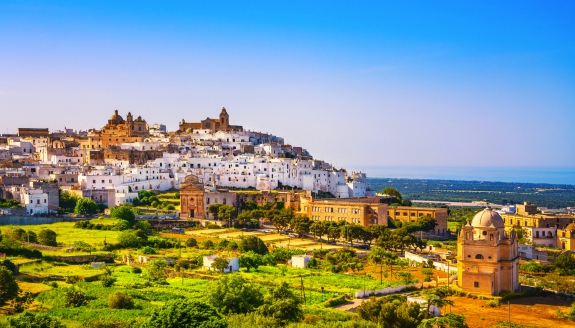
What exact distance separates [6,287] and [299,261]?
19034 mm

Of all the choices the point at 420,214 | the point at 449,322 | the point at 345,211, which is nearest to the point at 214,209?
the point at 345,211

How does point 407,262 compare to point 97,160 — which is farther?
point 97,160

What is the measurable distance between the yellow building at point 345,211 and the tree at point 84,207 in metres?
18.4

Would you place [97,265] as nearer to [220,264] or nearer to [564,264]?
[220,264]

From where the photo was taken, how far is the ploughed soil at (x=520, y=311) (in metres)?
31.3

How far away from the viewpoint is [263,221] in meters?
62.6

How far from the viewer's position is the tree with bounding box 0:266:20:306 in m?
30.4

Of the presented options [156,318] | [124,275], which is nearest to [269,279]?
[124,275]

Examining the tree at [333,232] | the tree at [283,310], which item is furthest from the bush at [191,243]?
the tree at [283,310]

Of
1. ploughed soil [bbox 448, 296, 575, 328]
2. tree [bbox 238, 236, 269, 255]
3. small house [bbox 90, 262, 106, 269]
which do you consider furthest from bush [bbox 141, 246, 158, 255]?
ploughed soil [bbox 448, 296, 575, 328]

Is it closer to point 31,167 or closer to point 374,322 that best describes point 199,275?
point 374,322

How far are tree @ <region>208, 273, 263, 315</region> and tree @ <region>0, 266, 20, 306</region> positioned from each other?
873 cm

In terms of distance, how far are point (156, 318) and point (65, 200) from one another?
130 feet

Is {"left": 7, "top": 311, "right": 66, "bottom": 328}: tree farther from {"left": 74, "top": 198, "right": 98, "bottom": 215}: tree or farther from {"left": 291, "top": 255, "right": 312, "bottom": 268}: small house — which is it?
{"left": 74, "top": 198, "right": 98, "bottom": 215}: tree
